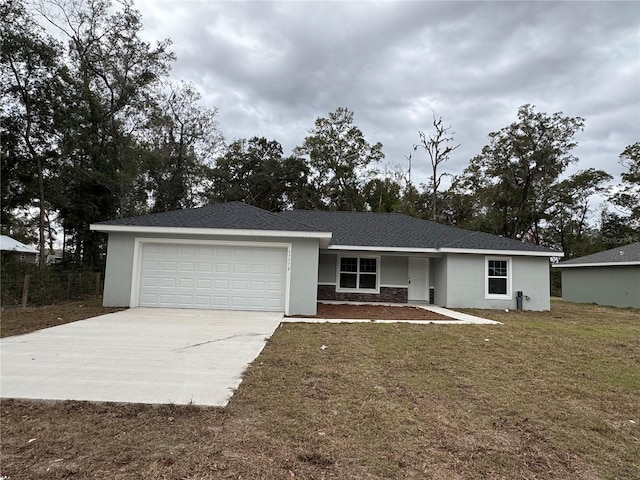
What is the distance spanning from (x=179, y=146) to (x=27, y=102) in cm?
1203

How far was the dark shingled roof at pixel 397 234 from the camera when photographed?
14.3 m

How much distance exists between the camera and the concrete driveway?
4.16 meters

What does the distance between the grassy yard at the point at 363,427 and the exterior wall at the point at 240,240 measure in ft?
17.0

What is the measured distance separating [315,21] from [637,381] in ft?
34.6

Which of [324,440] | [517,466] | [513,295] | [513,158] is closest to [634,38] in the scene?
[513,295]

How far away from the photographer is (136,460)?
2758 mm

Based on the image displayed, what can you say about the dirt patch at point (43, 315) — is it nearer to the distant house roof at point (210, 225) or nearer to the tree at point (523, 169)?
the distant house roof at point (210, 225)

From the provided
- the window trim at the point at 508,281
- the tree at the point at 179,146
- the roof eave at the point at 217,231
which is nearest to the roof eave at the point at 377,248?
the window trim at the point at 508,281

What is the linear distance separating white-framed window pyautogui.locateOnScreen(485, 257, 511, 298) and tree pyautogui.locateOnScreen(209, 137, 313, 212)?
21.2m

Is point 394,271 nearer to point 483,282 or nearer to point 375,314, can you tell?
point 483,282

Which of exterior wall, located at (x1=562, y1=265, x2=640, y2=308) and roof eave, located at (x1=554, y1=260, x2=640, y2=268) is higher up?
roof eave, located at (x1=554, y1=260, x2=640, y2=268)

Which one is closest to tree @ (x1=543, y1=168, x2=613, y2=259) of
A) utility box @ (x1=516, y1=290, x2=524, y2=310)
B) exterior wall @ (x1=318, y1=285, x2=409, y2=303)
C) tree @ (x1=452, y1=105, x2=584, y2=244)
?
tree @ (x1=452, y1=105, x2=584, y2=244)

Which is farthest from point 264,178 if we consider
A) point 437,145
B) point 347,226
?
point 347,226

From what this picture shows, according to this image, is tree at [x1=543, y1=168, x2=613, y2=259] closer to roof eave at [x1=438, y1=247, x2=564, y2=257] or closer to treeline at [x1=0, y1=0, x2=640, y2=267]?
treeline at [x1=0, y1=0, x2=640, y2=267]
